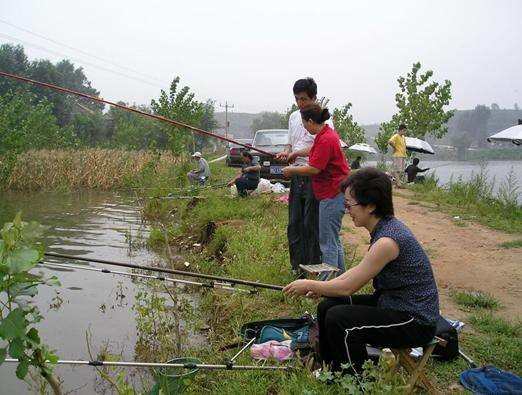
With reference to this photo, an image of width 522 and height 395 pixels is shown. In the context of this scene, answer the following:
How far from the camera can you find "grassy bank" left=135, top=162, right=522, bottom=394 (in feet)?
11.2

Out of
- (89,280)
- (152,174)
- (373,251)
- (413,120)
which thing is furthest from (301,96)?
(413,120)

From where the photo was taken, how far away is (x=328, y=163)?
4625 mm

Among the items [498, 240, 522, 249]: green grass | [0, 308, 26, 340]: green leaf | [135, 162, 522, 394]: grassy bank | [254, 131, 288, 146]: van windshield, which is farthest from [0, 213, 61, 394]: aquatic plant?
[254, 131, 288, 146]: van windshield

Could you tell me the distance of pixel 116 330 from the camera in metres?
5.39

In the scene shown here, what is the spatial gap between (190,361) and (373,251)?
1.56 m

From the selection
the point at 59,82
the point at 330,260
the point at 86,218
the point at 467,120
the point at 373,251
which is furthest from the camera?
the point at 467,120

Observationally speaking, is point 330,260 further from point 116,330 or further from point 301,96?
point 116,330

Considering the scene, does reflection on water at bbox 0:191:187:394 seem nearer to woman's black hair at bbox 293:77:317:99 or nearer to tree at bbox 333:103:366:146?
woman's black hair at bbox 293:77:317:99

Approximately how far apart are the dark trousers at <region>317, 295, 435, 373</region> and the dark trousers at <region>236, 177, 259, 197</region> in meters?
8.11

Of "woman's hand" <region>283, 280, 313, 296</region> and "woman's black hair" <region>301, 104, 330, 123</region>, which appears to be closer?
"woman's hand" <region>283, 280, 313, 296</region>

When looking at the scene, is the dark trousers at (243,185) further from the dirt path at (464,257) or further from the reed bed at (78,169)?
the reed bed at (78,169)

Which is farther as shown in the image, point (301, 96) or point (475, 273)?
point (475, 273)

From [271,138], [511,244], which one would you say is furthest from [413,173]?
[511,244]

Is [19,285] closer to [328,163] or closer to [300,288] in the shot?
[300,288]
